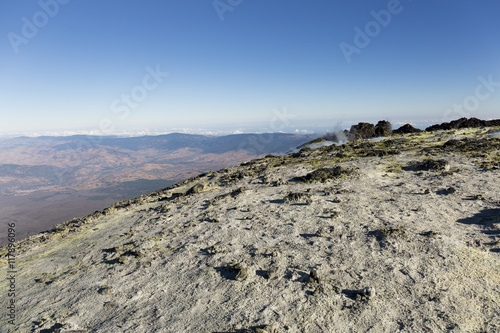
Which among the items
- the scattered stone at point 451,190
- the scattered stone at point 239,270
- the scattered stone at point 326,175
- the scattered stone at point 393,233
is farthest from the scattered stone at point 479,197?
the scattered stone at point 239,270

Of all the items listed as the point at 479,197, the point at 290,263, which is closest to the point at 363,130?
the point at 479,197

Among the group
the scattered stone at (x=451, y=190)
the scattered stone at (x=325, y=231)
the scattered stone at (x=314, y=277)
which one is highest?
the scattered stone at (x=451, y=190)

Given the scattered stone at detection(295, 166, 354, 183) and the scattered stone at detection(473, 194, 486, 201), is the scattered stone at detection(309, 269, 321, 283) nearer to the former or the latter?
the scattered stone at detection(295, 166, 354, 183)

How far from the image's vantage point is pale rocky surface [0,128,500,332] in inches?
295

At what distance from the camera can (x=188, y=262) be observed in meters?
11.4

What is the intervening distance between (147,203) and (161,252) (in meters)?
12.2

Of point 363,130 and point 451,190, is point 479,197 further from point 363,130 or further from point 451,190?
point 363,130

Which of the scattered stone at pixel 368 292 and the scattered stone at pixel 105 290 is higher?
the scattered stone at pixel 368 292

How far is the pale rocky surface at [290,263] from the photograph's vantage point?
24.6ft

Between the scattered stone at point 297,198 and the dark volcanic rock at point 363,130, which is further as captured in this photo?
the dark volcanic rock at point 363,130

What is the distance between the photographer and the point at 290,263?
10.2 m

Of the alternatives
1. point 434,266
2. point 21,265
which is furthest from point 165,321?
point 21,265

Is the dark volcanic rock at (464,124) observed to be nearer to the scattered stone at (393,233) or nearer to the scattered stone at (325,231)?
the scattered stone at (393,233)

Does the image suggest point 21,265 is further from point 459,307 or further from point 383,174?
point 383,174
